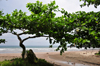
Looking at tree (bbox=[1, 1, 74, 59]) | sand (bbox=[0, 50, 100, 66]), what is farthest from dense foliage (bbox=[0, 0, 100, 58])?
sand (bbox=[0, 50, 100, 66])

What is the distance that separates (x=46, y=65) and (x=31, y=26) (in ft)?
16.6

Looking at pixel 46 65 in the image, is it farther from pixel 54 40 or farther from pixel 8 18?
pixel 8 18

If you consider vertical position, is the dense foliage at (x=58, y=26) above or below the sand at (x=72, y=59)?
above

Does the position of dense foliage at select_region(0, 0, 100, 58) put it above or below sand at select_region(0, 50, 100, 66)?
above

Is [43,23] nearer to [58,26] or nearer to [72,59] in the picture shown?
[58,26]

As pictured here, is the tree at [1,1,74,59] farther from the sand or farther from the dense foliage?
the sand

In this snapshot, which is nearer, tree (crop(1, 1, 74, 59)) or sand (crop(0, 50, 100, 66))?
tree (crop(1, 1, 74, 59))

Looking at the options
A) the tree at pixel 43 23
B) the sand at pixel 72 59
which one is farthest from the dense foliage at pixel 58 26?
the sand at pixel 72 59

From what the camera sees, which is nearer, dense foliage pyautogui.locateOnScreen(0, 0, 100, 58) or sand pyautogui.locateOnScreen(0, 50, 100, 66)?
dense foliage pyautogui.locateOnScreen(0, 0, 100, 58)

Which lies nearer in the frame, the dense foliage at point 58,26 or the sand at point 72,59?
the dense foliage at point 58,26

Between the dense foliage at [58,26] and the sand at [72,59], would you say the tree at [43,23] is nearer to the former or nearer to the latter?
the dense foliage at [58,26]

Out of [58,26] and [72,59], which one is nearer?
[58,26]

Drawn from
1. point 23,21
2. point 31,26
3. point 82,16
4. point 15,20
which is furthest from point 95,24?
point 15,20

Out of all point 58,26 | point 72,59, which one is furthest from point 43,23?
point 72,59
